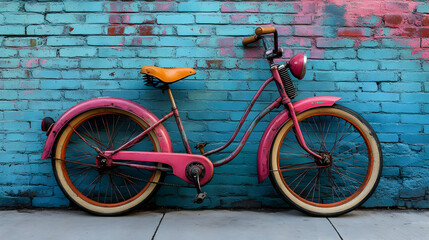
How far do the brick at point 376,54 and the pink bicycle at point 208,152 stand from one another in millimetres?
539

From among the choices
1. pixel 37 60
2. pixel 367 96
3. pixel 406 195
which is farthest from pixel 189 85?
pixel 406 195

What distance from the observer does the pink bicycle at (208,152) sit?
2697 millimetres

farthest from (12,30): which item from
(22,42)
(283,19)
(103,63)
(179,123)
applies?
(283,19)

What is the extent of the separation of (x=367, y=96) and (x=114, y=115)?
2.18 m

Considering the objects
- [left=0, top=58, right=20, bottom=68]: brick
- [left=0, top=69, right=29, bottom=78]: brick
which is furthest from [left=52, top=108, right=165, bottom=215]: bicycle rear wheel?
[left=0, top=58, right=20, bottom=68]: brick

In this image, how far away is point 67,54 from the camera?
2988 millimetres

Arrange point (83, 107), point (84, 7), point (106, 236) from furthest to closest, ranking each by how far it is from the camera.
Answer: point (84, 7)
point (83, 107)
point (106, 236)

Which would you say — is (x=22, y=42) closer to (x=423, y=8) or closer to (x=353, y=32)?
(x=353, y=32)

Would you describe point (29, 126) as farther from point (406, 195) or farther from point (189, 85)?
point (406, 195)

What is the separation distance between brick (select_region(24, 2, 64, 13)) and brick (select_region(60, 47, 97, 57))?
0.35 m

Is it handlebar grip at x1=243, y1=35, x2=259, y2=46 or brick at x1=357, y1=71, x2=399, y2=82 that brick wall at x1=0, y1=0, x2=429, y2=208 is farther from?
handlebar grip at x1=243, y1=35, x2=259, y2=46

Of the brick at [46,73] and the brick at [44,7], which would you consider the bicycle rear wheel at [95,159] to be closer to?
the brick at [46,73]

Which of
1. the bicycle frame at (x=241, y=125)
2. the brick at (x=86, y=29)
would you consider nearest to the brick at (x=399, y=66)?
the bicycle frame at (x=241, y=125)

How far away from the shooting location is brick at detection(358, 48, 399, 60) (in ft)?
9.77
